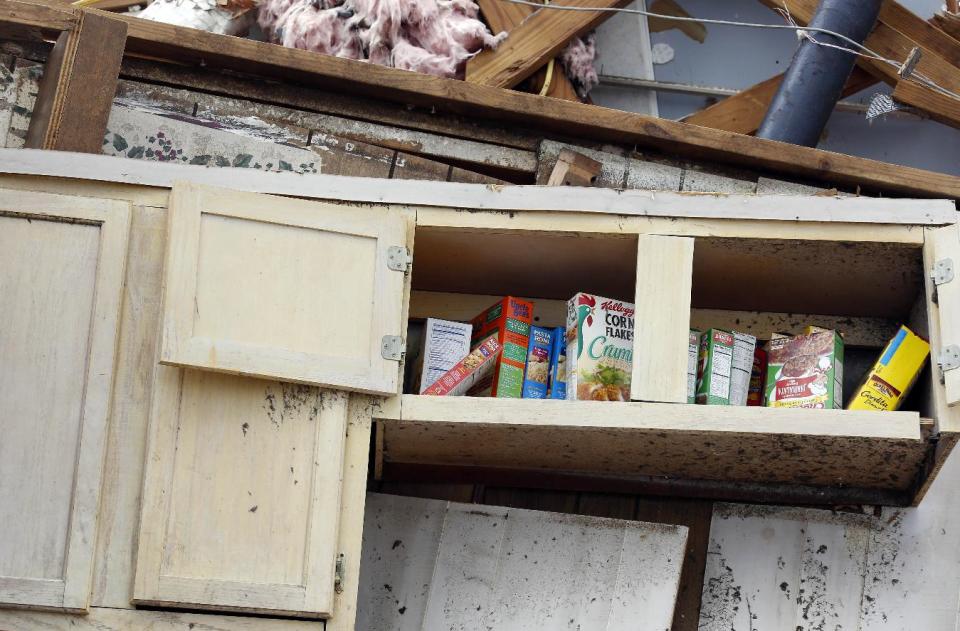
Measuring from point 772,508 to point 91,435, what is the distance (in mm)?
1877

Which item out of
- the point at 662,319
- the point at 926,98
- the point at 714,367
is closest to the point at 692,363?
the point at 714,367

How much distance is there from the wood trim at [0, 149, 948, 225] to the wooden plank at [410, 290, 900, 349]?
0.59m

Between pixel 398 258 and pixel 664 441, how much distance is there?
818 mm

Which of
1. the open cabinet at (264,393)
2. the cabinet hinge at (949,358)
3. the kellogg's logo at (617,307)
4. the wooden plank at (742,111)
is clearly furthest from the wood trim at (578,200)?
the wooden plank at (742,111)

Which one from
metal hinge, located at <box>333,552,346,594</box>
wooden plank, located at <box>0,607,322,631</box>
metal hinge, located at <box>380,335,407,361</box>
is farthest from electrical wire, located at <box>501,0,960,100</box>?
wooden plank, located at <box>0,607,322,631</box>

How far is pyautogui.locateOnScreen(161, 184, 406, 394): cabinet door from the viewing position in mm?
3076

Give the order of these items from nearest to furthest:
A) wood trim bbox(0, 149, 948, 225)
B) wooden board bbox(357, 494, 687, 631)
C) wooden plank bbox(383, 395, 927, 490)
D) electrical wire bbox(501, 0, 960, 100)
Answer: wooden plank bbox(383, 395, 927, 490) → wood trim bbox(0, 149, 948, 225) → wooden board bbox(357, 494, 687, 631) → electrical wire bbox(501, 0, 960, 100)

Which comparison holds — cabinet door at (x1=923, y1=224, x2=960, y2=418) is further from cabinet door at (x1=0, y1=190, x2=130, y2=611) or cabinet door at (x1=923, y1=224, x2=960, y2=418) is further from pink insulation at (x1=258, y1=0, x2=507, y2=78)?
cabinet door at (x1=0, y1=190, x2=130, y2=611)

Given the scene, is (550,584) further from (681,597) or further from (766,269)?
(766,269)

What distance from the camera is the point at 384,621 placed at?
3609 mm

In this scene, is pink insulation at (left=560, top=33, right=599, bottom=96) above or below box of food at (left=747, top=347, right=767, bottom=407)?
above

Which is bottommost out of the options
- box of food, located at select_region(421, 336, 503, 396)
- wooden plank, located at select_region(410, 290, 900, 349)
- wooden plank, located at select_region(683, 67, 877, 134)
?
box of food, located at select_region(421, 336, 503, 396)

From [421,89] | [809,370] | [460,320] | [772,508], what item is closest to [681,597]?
[772,508]

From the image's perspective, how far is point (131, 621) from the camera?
9.80 feet
